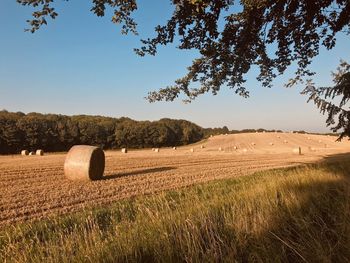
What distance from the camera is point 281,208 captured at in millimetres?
4910

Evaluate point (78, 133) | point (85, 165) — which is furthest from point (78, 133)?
point (85, 165)

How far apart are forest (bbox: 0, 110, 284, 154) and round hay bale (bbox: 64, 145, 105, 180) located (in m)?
39.8

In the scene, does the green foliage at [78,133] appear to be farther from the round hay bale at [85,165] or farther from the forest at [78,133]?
the round hay bale at [85,165]

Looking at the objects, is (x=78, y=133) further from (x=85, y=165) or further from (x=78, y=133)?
(x=85, y=165)

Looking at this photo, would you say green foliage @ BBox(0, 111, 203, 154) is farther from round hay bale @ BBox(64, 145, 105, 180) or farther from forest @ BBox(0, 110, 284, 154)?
round hay bale @ BBox(64, 145, 105, 180)

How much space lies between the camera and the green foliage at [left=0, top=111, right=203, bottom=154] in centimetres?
5809

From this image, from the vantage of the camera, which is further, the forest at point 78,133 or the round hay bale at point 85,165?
the forest at point 78,133

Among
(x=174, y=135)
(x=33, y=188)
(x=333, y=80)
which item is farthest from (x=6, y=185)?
(x=174, y=135)

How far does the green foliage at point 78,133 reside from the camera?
191ft

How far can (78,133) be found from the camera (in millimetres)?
68688

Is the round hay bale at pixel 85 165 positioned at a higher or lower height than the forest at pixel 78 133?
lower

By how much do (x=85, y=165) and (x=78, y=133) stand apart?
50660mm

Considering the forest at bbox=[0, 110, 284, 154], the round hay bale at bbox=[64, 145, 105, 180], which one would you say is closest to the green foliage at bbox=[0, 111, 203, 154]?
the forest at bbox=[0, 110, 284, 154]

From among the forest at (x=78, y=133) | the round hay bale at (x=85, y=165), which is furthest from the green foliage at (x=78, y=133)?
the round hay bale at (x=85, y=165)
